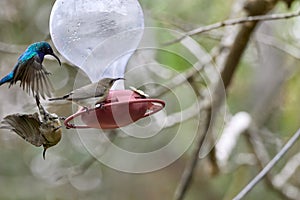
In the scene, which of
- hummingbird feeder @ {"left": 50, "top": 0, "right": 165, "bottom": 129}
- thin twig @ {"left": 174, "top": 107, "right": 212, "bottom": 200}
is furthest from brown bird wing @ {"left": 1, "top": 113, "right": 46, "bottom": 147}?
thin twig @ {"left": 174, "top": 107, "right": 212, "bottom": 200}

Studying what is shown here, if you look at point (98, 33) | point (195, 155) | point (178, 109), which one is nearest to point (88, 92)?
point (98, 33)

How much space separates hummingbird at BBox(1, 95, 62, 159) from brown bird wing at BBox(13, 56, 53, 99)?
2 cm

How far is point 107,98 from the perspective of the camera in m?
1.29

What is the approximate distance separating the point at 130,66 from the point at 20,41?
1.79 metres

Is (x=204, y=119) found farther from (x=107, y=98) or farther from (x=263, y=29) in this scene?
(x=263, y=29)

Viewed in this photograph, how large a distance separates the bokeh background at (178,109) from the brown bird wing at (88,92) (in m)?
0.20

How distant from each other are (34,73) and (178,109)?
166 cm

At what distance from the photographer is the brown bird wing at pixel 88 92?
124cm

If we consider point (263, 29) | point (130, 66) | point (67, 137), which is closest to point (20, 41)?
point (67, 137)

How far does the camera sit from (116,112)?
128 cm

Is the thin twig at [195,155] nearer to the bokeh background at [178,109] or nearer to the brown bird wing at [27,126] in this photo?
the bokeh background at [178,109]

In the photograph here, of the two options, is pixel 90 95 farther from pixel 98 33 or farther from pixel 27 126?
pixel 98 33

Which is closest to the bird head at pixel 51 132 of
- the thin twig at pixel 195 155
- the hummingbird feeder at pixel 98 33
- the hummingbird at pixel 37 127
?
the hummingbird at pixel 37 127

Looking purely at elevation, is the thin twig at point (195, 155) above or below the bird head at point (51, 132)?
below
